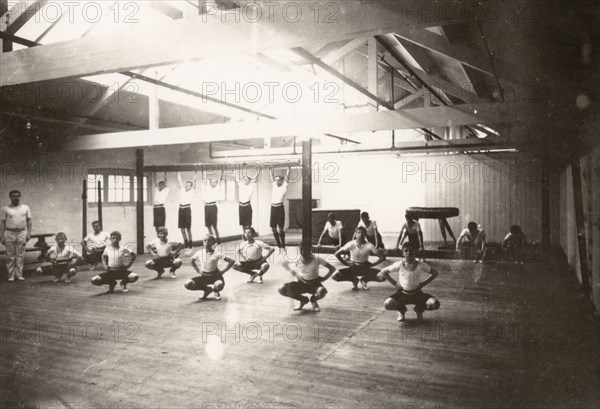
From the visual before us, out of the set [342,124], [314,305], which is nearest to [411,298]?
[314,305]

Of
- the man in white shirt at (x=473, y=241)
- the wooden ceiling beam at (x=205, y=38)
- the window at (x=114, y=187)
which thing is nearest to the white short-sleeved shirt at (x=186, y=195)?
the window at (x=114, y=187)

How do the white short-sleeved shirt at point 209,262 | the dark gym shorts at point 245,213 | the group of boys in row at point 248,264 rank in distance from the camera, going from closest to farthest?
the group of boys in row at point 248,264 → the white short-sleeved shirt at point 209,262 → the dark gym shorts at point 245,213

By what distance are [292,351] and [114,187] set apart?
8907 mm

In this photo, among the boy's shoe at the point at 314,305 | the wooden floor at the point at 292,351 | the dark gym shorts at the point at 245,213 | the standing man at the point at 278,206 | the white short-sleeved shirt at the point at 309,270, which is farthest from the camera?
the dark gym shorts at the point at 245,213

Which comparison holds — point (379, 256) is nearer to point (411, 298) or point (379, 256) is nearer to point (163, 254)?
point (411, 298)

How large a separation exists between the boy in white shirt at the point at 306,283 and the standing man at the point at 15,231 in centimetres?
494

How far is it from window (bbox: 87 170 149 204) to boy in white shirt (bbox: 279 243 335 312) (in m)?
6.94

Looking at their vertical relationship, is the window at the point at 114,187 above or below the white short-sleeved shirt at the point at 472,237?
above

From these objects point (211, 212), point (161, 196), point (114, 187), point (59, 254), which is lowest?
point (59, 254)

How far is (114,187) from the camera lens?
11750mm

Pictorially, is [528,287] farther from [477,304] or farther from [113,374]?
[113,374]

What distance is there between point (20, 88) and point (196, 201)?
6432 millimetres

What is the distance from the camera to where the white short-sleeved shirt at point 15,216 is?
780 centimetres

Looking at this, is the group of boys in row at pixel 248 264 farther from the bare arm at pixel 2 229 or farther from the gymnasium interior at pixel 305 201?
the gymnasium interior at pixel 305 201
